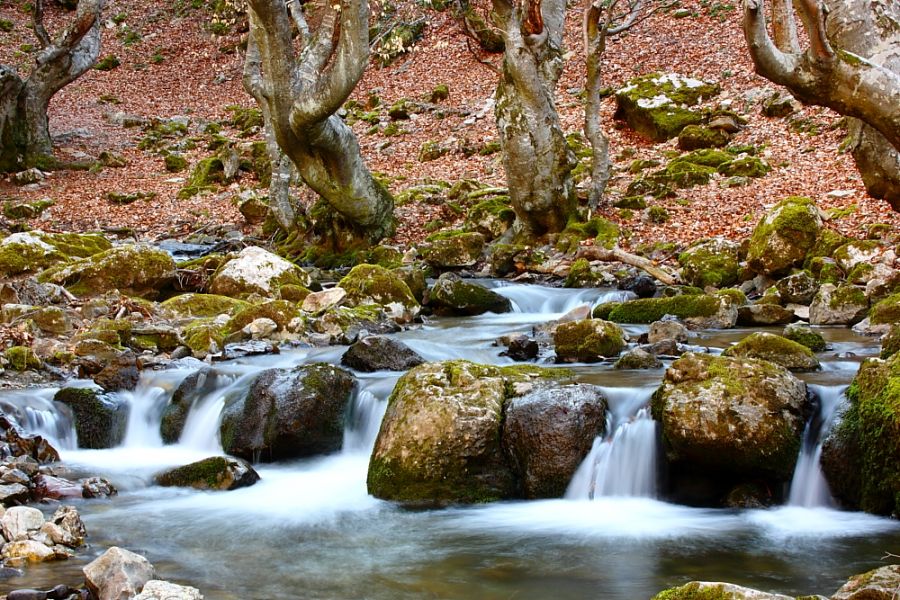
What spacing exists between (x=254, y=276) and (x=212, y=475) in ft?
20.7

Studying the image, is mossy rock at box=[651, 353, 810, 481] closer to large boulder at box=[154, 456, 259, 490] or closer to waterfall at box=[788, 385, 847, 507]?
waterfall at box=[788, 385, 847, 507]

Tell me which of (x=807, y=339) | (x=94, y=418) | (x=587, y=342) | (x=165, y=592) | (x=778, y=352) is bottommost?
(x=165, y=592)

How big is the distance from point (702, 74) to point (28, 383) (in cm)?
1731

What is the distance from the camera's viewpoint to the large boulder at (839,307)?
31.9 ft

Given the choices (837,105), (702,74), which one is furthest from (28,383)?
(702,74)

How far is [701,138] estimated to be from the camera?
1722 centimetres

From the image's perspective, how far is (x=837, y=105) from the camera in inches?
332

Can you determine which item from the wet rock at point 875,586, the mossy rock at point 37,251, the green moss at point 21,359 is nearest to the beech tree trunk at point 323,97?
the mossy rock at point 37,251

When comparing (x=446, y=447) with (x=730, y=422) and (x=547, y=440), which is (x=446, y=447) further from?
(x=730, y=422)

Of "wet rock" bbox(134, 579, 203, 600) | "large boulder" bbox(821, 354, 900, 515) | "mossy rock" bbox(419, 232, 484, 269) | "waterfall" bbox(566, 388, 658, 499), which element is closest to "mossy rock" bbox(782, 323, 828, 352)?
"large boulder" bbox(821, 354, 900, 515)

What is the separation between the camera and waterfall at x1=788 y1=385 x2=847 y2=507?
18.6 feet

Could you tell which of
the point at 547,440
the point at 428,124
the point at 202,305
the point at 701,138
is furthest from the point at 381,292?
the point at 428,124

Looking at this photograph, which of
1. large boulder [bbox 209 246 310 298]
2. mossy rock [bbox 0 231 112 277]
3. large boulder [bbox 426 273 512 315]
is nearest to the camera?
large boulder [bbox 426 273 512 315]

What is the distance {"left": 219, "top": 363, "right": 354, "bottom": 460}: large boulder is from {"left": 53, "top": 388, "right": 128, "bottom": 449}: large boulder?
112 cm
